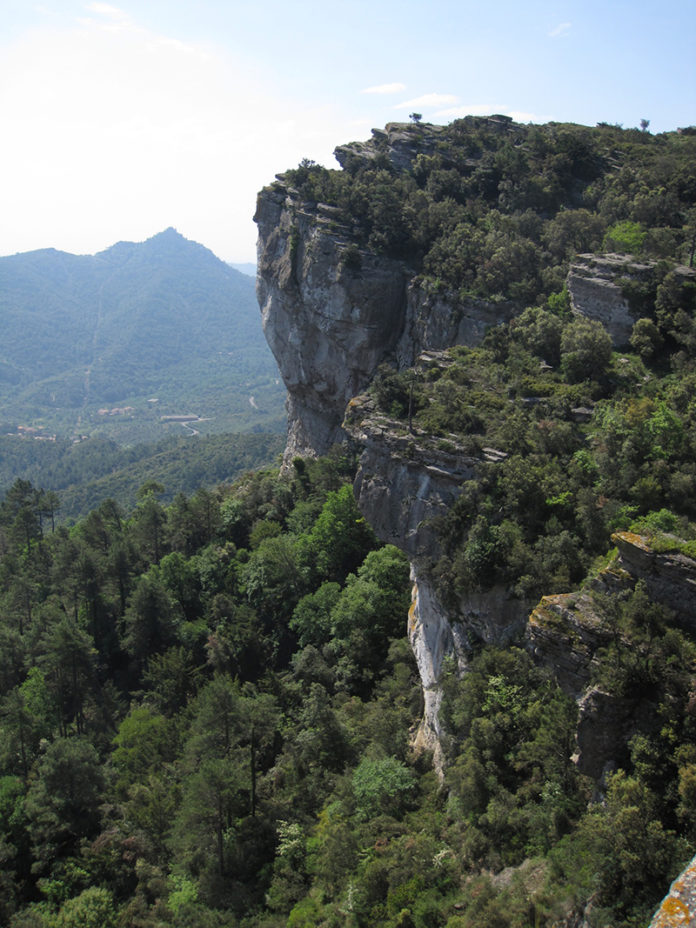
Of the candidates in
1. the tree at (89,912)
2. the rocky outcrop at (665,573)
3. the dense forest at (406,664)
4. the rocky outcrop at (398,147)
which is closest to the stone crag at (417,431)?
the rocky outcrop at (665,573)

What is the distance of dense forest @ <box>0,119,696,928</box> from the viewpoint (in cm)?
1633

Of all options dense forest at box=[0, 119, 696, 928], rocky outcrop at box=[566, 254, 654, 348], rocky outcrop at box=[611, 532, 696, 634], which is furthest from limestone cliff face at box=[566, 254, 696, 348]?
rocky outcrop at box=[611, 532, 696, 634]

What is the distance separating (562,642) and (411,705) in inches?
526

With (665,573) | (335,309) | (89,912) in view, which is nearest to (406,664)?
(89,912)

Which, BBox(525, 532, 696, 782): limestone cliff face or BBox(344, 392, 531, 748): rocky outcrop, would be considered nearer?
BBox(525, 532, 696, 782): limestone cliff face

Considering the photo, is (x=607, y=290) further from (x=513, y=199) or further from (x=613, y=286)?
(x=513, y=199)

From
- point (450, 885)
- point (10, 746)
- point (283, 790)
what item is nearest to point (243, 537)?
point (10, 746)

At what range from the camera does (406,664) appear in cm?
3138

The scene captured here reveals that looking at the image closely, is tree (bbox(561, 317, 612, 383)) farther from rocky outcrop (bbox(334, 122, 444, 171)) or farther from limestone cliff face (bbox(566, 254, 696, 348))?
rocky outcrop (bbox(334, 122, 444, 171))

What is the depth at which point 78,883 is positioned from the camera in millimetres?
27188

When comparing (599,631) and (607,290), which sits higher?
(607,290)

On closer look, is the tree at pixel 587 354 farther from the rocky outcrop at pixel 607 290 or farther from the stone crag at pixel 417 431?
the rocky outcrop at pixel 607 290

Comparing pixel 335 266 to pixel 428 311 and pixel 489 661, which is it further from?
pixel 489 661

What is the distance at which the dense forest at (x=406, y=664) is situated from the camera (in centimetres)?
1633
